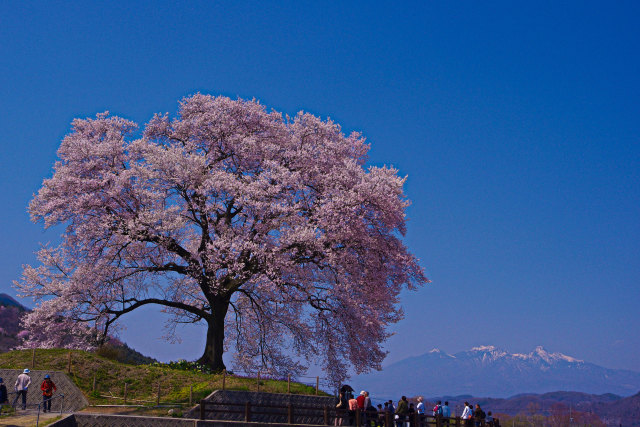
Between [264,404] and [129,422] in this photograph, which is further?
[264,404]

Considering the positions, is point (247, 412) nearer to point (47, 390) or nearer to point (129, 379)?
point (129, 379)

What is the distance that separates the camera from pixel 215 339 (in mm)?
39156

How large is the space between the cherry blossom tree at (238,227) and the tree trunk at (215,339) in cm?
9

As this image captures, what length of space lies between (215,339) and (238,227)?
736 centimetres

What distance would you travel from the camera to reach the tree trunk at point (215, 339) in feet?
126

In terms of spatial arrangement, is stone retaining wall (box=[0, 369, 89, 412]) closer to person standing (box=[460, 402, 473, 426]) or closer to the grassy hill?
the grassy hill

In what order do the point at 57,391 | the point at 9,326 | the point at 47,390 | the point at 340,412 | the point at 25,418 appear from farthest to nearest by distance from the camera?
the point at 9,326
the point at 57,391
the point at 340,412
the point at 47,390
the point at 25,418

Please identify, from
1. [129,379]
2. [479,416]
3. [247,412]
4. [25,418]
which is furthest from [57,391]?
[479,416]

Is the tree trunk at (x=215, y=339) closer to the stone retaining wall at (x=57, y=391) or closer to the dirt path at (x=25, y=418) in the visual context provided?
the stone retaining wall at (x=57, y=391)

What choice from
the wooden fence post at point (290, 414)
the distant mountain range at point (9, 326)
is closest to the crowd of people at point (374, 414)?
the wooden fence post at point (290, 414)

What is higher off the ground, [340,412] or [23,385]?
[23,385]

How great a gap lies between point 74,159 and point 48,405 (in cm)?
1509

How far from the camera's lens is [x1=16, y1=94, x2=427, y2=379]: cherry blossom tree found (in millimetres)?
36031

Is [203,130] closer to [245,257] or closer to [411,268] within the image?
[245,257]
